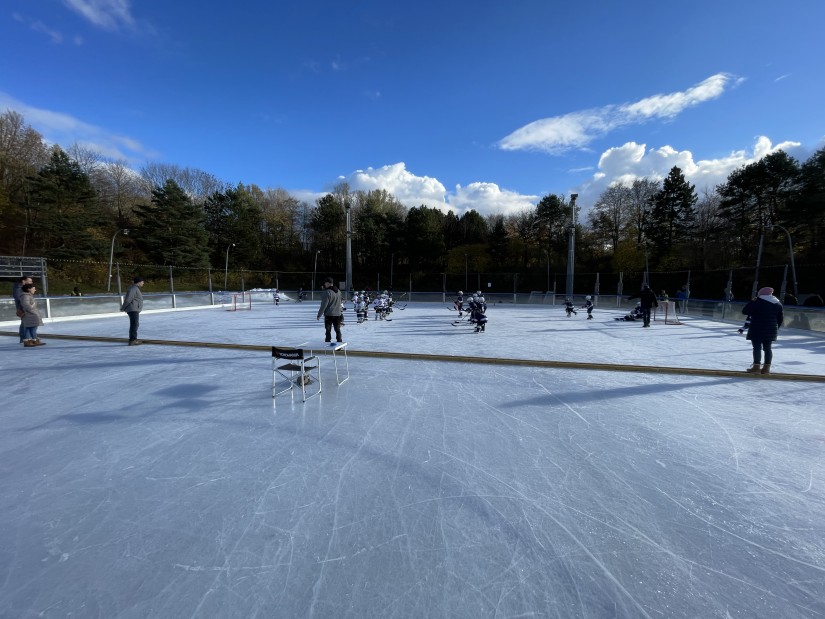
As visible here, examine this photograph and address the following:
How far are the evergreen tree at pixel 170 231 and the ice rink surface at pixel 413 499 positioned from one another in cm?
3430

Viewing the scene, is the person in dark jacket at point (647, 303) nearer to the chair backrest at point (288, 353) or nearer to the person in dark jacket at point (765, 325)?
the person in dark jacket at point (765, 325)

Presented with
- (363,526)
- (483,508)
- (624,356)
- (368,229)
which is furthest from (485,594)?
(368,229)

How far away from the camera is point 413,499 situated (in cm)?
241

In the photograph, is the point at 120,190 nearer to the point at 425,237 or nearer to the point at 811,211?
the point at 425,237

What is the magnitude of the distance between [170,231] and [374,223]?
2189 cm

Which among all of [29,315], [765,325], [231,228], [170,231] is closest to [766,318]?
[765,325]

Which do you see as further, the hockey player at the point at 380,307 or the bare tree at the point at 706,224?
the bare tree at the point at 706,224

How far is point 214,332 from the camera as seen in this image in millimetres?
9938

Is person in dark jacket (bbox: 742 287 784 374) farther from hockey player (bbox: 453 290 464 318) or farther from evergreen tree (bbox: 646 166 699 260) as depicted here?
evergreen tree (bbox: 646 166 699 260)

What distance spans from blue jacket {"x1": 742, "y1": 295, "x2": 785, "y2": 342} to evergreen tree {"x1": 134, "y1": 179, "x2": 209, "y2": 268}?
131 feet

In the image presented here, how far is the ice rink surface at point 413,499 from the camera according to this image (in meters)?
1.69

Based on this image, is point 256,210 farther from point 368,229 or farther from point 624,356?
point 624,356

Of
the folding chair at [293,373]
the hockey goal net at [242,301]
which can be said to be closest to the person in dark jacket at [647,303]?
the folding chair at [293,373]

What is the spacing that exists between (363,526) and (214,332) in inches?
376
